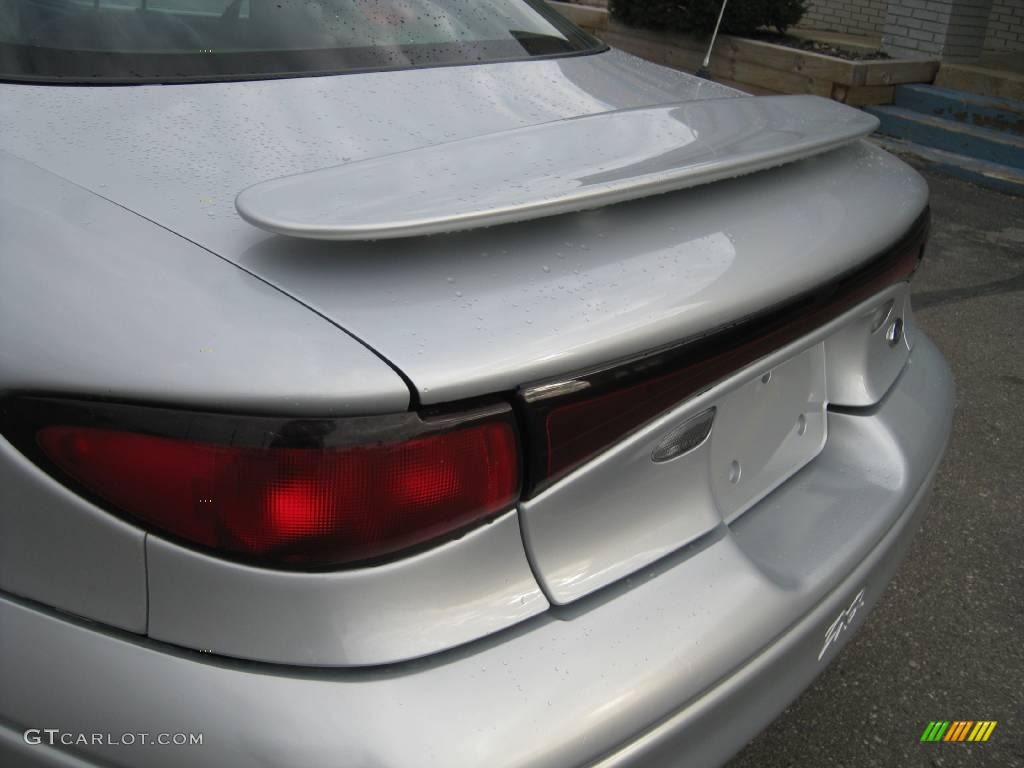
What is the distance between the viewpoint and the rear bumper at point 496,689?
105cm

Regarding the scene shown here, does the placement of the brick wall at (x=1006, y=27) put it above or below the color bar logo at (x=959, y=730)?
above

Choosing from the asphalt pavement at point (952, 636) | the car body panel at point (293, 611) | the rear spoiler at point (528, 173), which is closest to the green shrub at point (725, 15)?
the asphalt pavement at point (952, 636)

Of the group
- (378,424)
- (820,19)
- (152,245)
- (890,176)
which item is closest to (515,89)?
(890,176)

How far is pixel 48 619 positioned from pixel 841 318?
1239 millimetres

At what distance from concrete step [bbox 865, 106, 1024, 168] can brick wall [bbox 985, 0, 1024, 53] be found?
2.63 metres

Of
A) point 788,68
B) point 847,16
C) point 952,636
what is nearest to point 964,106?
point 788,68

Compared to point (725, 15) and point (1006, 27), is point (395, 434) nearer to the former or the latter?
point (725, 15)

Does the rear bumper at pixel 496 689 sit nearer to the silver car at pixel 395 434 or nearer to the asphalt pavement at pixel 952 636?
the silver car at pixel 395 434

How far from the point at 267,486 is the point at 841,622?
1.01 meters

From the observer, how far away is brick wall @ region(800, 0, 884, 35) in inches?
396

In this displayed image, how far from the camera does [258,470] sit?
107 cm

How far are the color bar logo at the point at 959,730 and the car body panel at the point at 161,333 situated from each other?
5.30 ft

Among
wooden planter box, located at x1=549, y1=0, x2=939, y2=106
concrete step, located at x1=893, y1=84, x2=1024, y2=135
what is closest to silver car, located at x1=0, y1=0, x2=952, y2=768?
concrete step, located at x1=893, y1=84, x2=1024, y2=135

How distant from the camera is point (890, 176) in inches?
72.3
